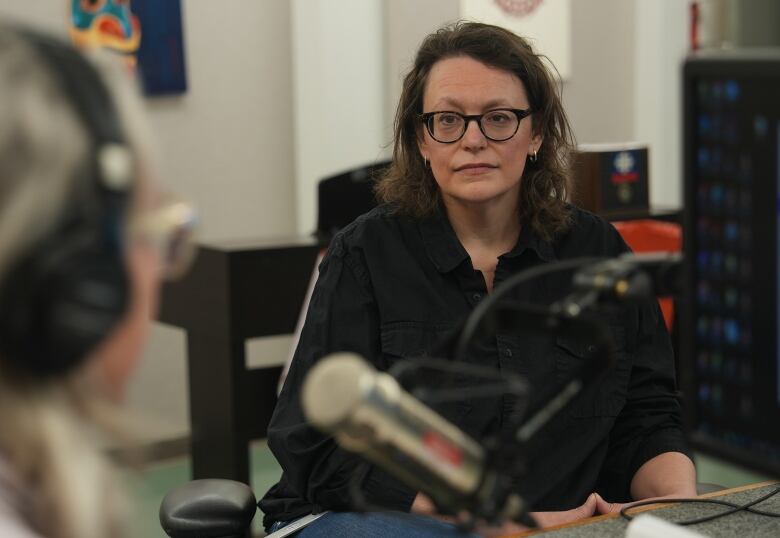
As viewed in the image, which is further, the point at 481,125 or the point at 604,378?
the point at 481,125

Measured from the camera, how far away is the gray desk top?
1.28 meters

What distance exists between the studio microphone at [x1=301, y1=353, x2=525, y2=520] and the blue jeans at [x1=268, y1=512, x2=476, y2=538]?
0.75 m

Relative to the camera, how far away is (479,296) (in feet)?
5.88

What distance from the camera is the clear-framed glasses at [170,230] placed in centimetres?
71

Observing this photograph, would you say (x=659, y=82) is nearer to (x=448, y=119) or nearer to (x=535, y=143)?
(x=535, y=143)

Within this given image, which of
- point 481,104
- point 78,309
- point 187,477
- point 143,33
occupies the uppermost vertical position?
point 143,33

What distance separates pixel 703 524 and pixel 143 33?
2.99 meters

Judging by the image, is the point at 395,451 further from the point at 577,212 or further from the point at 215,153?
the point at 215,153

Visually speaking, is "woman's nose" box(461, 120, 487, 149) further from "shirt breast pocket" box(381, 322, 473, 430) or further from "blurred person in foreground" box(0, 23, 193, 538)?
"blurred person in foreground" box(0, 23, 193, 538)

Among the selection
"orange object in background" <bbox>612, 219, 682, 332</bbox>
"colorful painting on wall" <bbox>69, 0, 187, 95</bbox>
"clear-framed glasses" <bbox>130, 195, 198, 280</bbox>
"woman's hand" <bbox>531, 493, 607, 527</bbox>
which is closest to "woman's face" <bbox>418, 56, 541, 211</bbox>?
"woman's hand" <bbox>531, 493, 607, 527</bbox>

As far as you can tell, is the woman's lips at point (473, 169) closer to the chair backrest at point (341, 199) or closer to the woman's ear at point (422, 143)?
the woman's ear at point (422, 143)

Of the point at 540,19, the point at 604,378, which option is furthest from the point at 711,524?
the point at 540,19

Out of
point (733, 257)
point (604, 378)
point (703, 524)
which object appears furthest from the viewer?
point (604, 378)

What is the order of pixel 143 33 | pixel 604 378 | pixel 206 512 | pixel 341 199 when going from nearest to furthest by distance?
pixel 206 512 → pixel 604 378 → pixel 341 199 → pixel 143 33
